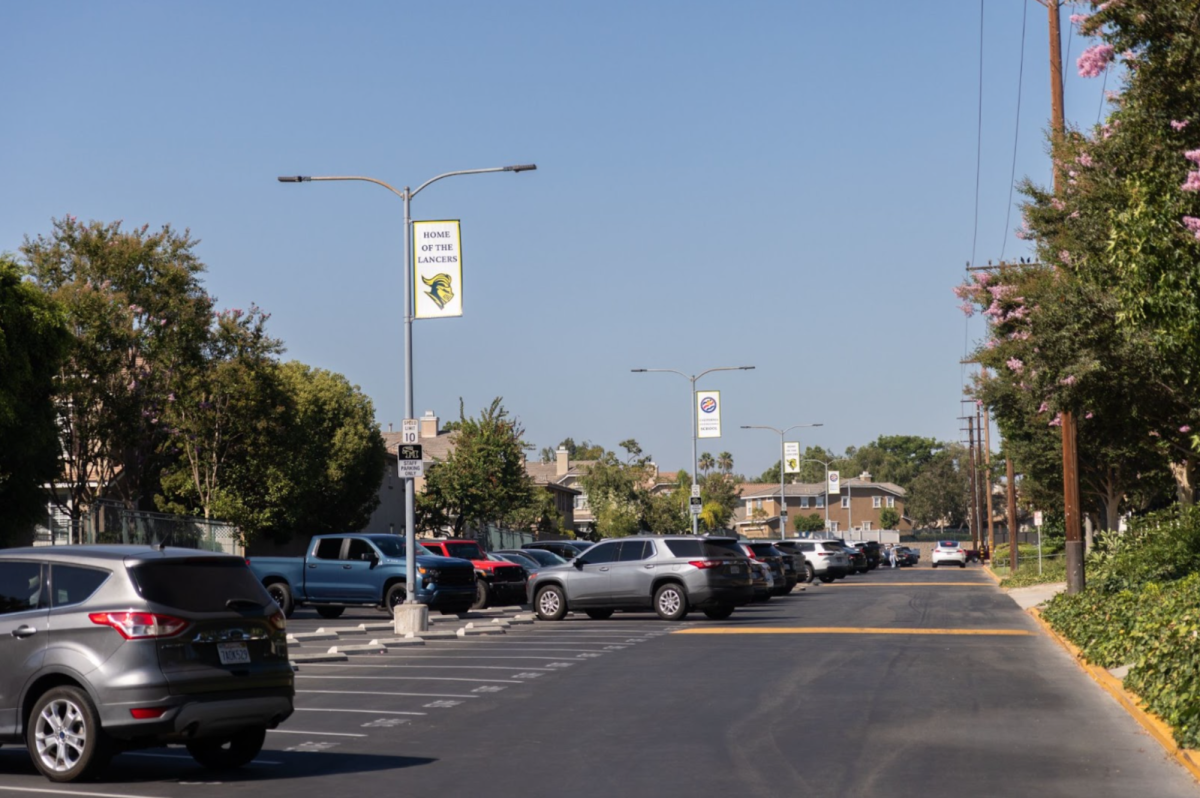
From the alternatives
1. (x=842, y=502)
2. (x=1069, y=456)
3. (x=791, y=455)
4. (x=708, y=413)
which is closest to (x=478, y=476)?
(x=708, y=413)

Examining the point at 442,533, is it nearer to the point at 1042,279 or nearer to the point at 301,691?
the point at 1042,279

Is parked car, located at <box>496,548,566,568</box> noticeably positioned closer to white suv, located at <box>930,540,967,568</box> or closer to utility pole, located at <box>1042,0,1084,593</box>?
utility pole, located at <box>1042,0,1084,593</box>

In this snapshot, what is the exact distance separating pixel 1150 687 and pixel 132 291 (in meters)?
34.9

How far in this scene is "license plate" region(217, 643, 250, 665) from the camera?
9.87m

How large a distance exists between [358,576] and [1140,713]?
1962 cm

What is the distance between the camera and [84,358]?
40.1m

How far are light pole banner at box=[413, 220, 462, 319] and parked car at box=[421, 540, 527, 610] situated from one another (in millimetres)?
9763

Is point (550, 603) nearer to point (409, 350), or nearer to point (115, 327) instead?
point (409, 350)

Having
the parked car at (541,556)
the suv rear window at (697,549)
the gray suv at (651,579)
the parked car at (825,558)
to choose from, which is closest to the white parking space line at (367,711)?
the gray suv at (651,579)

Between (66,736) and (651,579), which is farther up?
(66,736)

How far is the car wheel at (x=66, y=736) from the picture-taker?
373 inches

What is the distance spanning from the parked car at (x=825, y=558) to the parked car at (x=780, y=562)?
12.2 metres

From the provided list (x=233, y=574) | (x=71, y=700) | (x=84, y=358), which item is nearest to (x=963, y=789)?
(x=233, y=574)

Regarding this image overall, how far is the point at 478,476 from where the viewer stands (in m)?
59.5
